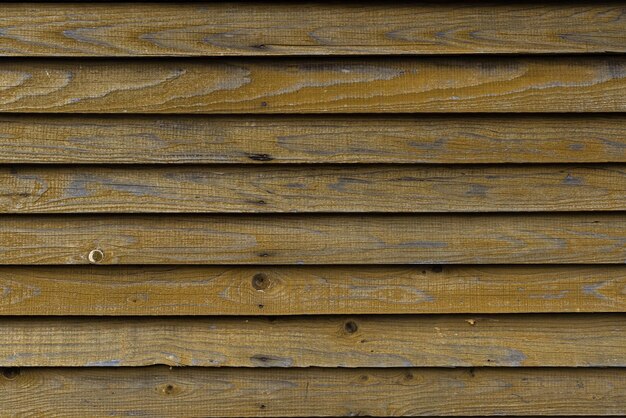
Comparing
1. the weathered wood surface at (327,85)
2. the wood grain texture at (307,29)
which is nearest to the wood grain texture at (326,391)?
the weathered wood surface at (327,85)

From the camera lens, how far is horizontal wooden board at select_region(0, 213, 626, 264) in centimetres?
168

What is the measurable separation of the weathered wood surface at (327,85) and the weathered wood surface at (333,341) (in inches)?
23.1

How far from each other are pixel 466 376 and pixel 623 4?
43.6 inches

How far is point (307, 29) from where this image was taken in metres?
1.67

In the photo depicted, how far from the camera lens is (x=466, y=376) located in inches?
67.9

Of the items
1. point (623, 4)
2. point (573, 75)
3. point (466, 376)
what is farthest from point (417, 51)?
point (466, 376)

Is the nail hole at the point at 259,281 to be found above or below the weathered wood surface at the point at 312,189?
below

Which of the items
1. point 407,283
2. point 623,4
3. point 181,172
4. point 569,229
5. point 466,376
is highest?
point 623,4

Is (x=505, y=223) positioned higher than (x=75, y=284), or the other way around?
(x=505, y=223)

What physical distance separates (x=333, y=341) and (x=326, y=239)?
288 mm

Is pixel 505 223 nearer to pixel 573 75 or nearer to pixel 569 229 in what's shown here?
pixel 569 229

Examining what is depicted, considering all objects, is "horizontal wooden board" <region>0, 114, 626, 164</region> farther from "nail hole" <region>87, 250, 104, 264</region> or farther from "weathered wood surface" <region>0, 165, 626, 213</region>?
"nail hole" <region>87, 250, 104, 264</region>

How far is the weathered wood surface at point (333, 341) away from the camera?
1701 millimetres

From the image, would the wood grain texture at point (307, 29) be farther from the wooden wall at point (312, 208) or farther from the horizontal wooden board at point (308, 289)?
the horizontal wooden board at point (308, 289)
